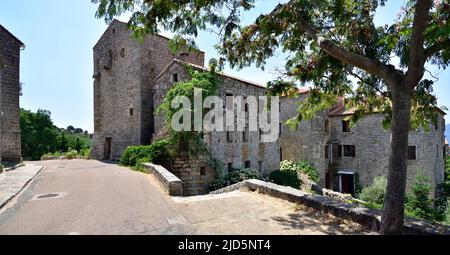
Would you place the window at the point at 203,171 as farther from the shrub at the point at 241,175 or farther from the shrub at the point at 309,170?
the shrub at the point at 309,170

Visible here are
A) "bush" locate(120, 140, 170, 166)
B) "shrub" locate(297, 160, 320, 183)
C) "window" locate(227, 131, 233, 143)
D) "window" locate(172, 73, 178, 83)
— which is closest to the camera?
"bush" locate(120, 140, 170, 166)

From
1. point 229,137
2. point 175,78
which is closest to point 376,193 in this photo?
point 229,137

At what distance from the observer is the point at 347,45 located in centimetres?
716

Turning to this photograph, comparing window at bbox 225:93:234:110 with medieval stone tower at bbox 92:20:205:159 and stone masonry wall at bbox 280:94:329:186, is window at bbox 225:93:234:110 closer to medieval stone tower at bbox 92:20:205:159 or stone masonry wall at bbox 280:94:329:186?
medieval stone tower at bbox 92:20:205:159

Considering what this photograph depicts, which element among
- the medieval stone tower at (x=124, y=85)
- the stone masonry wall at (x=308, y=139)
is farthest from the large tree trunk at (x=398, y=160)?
the stone masonry wall at (x=308, y=139)

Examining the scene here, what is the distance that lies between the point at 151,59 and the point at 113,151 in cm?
820

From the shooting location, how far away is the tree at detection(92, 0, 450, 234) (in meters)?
4.84

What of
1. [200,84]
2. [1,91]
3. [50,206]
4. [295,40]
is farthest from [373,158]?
[1,91]

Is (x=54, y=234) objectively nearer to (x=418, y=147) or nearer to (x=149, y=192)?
(x=149, y=192)

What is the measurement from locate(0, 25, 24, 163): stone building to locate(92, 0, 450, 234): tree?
51.5 feet

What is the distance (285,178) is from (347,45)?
15.6 m

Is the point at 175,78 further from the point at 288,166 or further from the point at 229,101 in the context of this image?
the point at 288,166

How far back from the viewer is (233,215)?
6375mm

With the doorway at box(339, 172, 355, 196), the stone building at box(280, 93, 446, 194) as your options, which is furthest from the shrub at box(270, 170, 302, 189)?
the doorway at box(339, 172, 355, 196)
